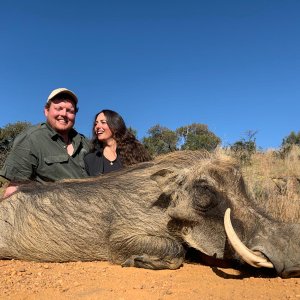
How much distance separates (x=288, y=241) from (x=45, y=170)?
3.64m

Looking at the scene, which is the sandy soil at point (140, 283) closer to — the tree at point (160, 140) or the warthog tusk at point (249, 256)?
the warthog tusk at point (249, 256)

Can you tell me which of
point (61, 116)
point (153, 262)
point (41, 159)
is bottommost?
point (153, 262)

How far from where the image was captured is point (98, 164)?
613 cm

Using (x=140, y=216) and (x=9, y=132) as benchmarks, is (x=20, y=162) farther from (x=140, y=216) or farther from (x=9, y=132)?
(x=9, y=132)

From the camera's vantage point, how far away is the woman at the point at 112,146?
20.4 feet

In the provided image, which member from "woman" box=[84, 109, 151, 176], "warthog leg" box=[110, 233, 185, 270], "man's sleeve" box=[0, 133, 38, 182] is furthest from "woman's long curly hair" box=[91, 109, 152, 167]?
"warthog leg" box=[110, 233, 185, 270]

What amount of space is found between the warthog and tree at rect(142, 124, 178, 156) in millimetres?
8191

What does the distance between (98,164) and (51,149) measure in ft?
2.20

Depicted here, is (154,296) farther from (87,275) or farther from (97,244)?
(97,244)

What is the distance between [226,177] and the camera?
417 cm

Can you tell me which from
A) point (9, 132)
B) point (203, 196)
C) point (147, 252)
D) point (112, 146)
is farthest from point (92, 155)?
point (9, 132)

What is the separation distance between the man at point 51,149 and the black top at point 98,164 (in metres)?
0.11

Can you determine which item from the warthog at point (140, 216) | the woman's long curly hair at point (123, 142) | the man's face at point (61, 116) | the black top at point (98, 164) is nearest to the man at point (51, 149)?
the man's face at point (61, 116)

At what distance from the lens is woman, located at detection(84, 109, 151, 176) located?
20.4 ft
